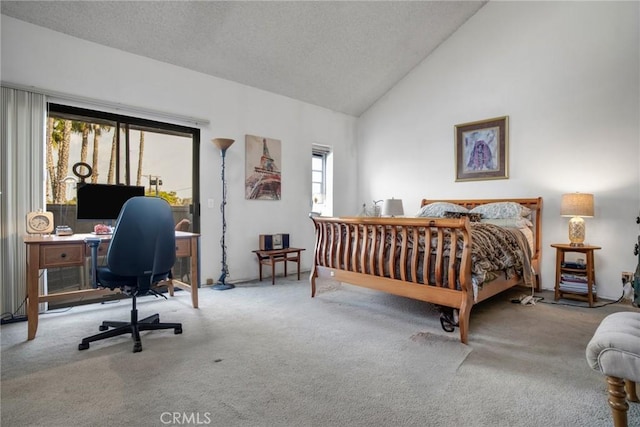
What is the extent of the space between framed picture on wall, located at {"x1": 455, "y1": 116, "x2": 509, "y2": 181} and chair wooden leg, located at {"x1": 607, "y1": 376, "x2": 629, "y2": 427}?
11.6ft

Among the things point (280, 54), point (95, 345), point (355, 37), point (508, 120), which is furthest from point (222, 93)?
point (508, 120)

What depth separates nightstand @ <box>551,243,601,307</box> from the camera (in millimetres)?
3432

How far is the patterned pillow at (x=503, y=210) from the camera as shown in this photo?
4004mm

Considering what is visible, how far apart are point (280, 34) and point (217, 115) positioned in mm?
1316

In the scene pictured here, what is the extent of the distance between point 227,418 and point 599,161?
452 cm

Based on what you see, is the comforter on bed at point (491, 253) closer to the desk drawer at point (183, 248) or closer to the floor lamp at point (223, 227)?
the desk drawer at point (183, 248)

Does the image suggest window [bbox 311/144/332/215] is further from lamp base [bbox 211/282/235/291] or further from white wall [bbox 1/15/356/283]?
lamp base [bbox 211/282/235/291]

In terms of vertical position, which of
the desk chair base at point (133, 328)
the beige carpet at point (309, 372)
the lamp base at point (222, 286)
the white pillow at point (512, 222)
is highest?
the white pillow at point (512, 222)

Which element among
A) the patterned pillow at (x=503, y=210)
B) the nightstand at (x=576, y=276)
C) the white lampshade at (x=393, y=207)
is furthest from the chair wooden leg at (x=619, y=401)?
the white lampshade at (x=393, y=207)

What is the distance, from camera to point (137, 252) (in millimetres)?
2236

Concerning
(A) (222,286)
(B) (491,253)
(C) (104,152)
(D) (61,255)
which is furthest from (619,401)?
(C) (104,152)

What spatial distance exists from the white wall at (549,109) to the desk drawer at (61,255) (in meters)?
4.48

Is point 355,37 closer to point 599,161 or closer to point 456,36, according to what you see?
point 456,36

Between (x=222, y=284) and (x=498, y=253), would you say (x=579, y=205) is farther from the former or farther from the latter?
(x=222, y=284)
